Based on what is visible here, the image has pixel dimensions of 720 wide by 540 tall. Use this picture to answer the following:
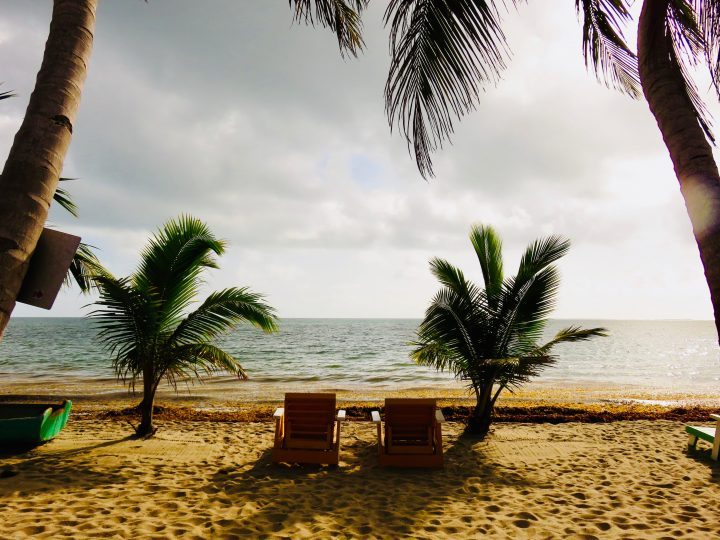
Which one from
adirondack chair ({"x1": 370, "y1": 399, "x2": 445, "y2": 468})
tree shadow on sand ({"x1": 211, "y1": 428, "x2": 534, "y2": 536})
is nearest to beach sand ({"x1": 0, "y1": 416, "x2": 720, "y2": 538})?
tree shadow on sand ({"x1": 211, "y1": 428, "x2": 534, "y2": 536})

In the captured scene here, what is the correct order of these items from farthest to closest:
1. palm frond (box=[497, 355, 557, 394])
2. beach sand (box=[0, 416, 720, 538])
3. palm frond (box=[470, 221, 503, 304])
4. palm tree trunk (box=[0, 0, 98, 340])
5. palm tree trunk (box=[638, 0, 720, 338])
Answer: palm frond (box=[470, 221, 503, 304]) → palm frond (box=[497, 355, 557, 394]) → beach sand (box=[0, 416, 720, 538]) → palm tree trunk (box=[638, 0, 720, 338]) → palm tree trunk (box=[0, 0, 98, 340])

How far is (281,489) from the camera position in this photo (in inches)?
186

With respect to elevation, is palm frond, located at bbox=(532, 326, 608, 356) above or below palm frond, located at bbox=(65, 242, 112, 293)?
below

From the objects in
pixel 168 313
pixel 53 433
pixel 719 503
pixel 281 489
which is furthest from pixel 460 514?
pixel 53 433

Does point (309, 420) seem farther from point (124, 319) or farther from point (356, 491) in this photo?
point (124, 319)

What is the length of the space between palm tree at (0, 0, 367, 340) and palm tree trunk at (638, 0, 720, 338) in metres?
2.83

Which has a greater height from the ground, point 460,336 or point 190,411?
point 460,336

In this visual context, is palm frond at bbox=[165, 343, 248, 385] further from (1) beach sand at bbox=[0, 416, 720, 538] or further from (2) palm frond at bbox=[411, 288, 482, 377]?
(2) palm frond at bbox=[411, 288, 482, 377]

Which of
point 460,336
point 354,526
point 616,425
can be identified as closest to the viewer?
point 354,526

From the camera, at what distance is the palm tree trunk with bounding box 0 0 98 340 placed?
5.13ft

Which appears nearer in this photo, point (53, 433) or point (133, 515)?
point (133, 515)

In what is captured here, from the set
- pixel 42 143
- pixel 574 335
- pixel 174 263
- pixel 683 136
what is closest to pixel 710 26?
pixel 683 136

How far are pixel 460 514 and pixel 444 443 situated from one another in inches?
110

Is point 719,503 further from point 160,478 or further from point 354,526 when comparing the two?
point 160,478
